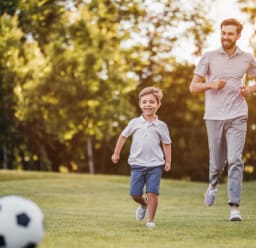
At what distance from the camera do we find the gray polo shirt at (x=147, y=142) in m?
8.38

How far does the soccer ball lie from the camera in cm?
483

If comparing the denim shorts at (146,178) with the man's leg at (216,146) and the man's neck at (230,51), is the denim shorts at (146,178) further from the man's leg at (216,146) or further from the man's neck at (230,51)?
the man's neck at (230,51)

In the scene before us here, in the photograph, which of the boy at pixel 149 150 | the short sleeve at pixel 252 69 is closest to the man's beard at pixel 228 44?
the short sleeve at pixel 252 69

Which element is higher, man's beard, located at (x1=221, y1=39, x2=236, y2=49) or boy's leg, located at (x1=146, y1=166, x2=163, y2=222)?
man's beard, located at (x1=221, y1=39, x2=236, y2=49)

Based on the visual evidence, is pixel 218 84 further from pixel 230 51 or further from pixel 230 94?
pixel 230 51

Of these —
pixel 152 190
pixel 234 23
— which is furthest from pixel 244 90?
pixel 152 190

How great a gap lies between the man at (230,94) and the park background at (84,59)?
74.9 feet

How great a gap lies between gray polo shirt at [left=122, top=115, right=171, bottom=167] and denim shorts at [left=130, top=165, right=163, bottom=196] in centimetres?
→ 6

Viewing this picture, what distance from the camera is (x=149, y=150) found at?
8383 millimetres

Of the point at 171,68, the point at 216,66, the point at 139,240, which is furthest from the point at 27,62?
the point at 139,240

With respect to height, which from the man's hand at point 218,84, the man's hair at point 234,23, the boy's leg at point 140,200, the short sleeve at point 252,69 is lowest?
the boy's leg at point 140,200

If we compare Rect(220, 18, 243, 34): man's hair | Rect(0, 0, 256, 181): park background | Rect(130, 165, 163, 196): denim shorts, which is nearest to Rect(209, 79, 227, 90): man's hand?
Rect(220, 18, 243, 34): man's hair

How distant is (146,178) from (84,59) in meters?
25.3

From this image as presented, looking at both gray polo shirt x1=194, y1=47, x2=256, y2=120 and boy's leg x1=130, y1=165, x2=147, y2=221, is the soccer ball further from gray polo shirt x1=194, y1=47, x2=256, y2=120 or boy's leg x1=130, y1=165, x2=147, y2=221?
gray polo shirt x1=194, y1=47, x2=256, y2=120
